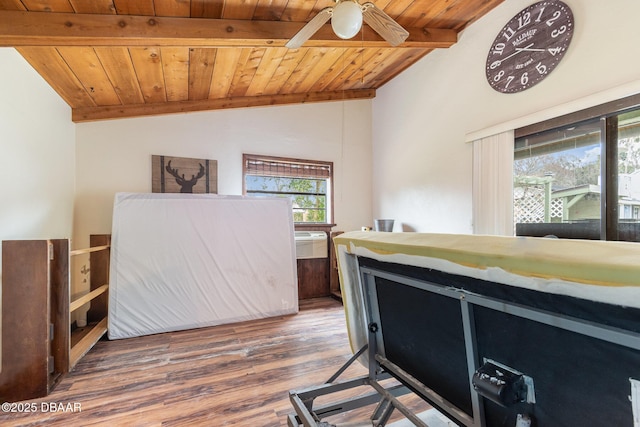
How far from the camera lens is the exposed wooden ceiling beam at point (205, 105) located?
135 inches

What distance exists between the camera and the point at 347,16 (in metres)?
1.90

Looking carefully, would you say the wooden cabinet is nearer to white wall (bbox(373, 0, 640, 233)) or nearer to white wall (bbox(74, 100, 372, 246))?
white wall (bbox(74, 100, 372, 246))

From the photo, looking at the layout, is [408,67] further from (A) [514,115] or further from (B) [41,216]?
(B) [41,216]

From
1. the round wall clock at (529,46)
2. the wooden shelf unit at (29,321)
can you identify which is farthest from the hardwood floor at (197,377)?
the round wall clock at (529,46)

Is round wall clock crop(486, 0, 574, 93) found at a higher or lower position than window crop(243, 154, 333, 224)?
higher

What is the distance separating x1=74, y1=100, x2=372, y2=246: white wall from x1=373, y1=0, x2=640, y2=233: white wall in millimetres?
368

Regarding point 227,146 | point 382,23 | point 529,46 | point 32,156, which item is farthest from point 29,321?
point 529,46

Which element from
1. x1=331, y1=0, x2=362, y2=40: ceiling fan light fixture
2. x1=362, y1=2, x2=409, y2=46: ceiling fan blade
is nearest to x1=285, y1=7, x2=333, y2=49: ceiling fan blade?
x1=331, y1=0, x2=362, y2=40: ceiling fan light fixture

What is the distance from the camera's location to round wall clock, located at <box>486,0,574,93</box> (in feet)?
8.45

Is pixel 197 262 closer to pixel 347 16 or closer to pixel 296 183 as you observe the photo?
pixel 296 183

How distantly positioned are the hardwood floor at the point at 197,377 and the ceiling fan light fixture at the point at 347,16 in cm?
243

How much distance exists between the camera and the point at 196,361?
257 centimetres

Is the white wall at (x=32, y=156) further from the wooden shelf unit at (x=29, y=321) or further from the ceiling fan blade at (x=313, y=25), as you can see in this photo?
the ceiling fan blade at (x=313, y=25)

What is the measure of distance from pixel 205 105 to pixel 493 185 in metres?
3.52
